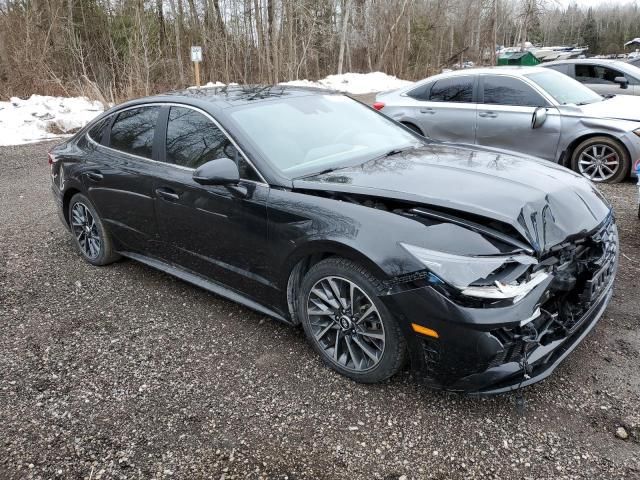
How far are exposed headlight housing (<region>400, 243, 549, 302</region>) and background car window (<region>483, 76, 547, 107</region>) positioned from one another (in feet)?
17.2

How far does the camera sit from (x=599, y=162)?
6750 mm

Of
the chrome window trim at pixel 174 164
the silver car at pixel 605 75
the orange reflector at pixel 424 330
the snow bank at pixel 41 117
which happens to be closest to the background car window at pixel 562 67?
the silver car at pixel 605 75

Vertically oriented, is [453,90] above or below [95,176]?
above

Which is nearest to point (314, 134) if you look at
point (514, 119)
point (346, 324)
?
point (346, 324)

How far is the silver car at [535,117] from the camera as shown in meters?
6.62

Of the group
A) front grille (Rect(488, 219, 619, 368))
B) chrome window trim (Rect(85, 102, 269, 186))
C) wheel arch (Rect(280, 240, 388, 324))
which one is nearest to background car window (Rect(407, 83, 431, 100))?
chrome window trim (Rect(85, 102, 269, 186))

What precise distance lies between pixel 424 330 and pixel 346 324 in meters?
0.54

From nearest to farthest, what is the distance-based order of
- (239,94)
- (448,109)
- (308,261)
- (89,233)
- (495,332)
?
(495,332) < (308,261) < (239,94) < (89,233) < (448,109)

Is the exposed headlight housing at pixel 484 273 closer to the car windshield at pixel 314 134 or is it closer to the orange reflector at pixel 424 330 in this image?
the orange reflector at pixel 424 330

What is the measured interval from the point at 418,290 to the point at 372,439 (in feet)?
2.55

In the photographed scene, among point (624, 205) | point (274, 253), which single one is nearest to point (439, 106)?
point (624, 205)

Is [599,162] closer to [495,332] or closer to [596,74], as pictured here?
[596,74]

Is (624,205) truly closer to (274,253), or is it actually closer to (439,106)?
(439,106)

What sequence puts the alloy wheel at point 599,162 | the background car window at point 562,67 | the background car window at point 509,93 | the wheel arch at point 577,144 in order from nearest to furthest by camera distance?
the wheel arch at point 577,144 < the alloy wheel at point 599,162 < the background car window at point 509,93 < the background car window at point 562,67
